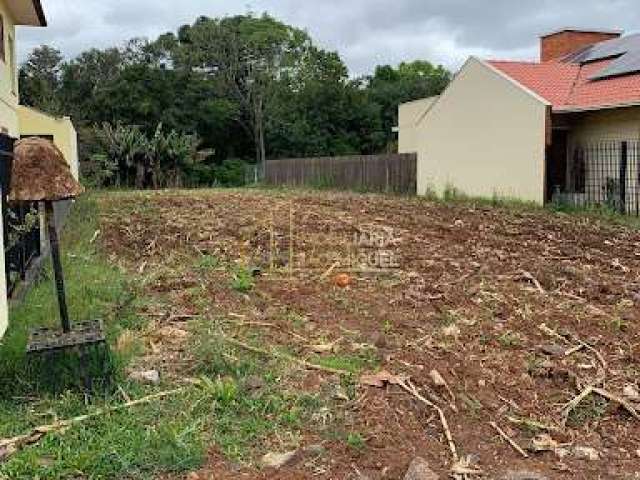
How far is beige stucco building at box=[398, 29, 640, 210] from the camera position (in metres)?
18.4

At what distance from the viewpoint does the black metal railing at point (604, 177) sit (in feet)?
57.4

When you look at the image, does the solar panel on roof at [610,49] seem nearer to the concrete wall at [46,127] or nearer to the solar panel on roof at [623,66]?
the solar panel on roof at [623,66]

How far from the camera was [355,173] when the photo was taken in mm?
27500

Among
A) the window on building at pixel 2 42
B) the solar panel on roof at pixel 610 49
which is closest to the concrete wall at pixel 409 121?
the solar panel on roof at pixel 610 49

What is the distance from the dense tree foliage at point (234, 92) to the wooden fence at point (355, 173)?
22.9 ft

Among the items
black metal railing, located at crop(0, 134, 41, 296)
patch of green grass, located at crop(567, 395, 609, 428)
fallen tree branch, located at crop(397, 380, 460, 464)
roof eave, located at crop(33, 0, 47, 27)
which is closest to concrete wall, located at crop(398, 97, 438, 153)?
roof eave, located at crop(33, 0, 47, 27)

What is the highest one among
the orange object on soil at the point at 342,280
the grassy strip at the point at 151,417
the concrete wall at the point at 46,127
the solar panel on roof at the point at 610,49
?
the solar panel on roof at the point at 610,49

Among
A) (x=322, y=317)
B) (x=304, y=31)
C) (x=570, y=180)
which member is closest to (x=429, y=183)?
(x=570, y=180)

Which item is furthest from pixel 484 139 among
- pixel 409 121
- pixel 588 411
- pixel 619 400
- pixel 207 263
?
pixel 588 411

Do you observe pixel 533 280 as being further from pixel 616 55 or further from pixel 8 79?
pixel 616 55

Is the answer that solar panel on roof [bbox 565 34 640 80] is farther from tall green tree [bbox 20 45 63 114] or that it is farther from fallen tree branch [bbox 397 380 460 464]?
tall green tree [bbox 20 45 63 114]

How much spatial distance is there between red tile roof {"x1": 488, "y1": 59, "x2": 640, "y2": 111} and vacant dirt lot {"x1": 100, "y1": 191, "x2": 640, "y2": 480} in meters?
6.89

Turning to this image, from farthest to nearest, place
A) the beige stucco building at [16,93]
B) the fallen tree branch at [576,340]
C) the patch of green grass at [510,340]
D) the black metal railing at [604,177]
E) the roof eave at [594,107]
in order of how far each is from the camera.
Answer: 1. the black metal railing at [604,177]
2. the roof eave at [594,107]
3. the beige stucco building at [16,93]
4. the patch of green grass at [510,340]
5. the fallen tree branch at [576,340]

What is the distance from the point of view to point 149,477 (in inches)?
149
